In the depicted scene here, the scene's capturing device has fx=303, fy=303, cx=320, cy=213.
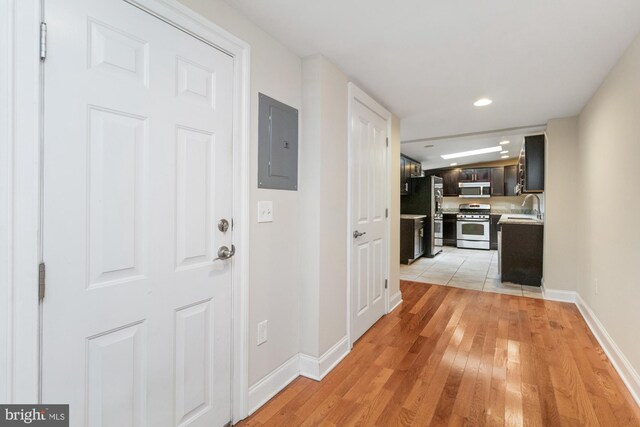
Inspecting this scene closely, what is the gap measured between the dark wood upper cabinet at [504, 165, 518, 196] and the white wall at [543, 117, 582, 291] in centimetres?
412

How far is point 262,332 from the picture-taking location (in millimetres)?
1784

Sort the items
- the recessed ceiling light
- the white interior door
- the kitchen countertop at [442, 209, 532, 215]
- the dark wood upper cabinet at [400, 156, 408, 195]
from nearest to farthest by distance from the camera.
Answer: the white interior door, the recessed ceiling light, the dark wood upper cabinet at [400, 156, 408, 195], the kitchen countertop at [442, 209, 532, 215]

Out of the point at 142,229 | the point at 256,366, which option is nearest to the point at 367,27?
the point at 142,229

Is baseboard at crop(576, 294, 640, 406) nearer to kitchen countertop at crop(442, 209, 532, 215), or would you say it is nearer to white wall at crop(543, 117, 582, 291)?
white wall at crop(543, 117, 582, 291)

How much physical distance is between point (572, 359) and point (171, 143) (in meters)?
3.03

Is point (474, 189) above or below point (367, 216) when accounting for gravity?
above

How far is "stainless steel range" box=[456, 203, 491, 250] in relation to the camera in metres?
7.32

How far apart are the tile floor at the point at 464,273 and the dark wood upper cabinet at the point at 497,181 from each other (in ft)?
5.36

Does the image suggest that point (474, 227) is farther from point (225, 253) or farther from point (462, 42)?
point (225, 253)

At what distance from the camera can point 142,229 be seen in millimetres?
1206

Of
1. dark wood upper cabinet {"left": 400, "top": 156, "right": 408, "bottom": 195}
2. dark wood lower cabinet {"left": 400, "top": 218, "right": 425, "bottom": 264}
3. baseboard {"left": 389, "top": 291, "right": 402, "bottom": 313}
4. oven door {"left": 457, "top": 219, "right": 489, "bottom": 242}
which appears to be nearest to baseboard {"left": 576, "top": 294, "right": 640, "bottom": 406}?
baseboard {"left": 389, "top": 291, "right": 402, "bottom": 313}

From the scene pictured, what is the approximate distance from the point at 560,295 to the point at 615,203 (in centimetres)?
187

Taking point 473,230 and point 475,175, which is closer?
point 473,230

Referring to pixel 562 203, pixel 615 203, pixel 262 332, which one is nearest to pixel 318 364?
pixel 262 332
